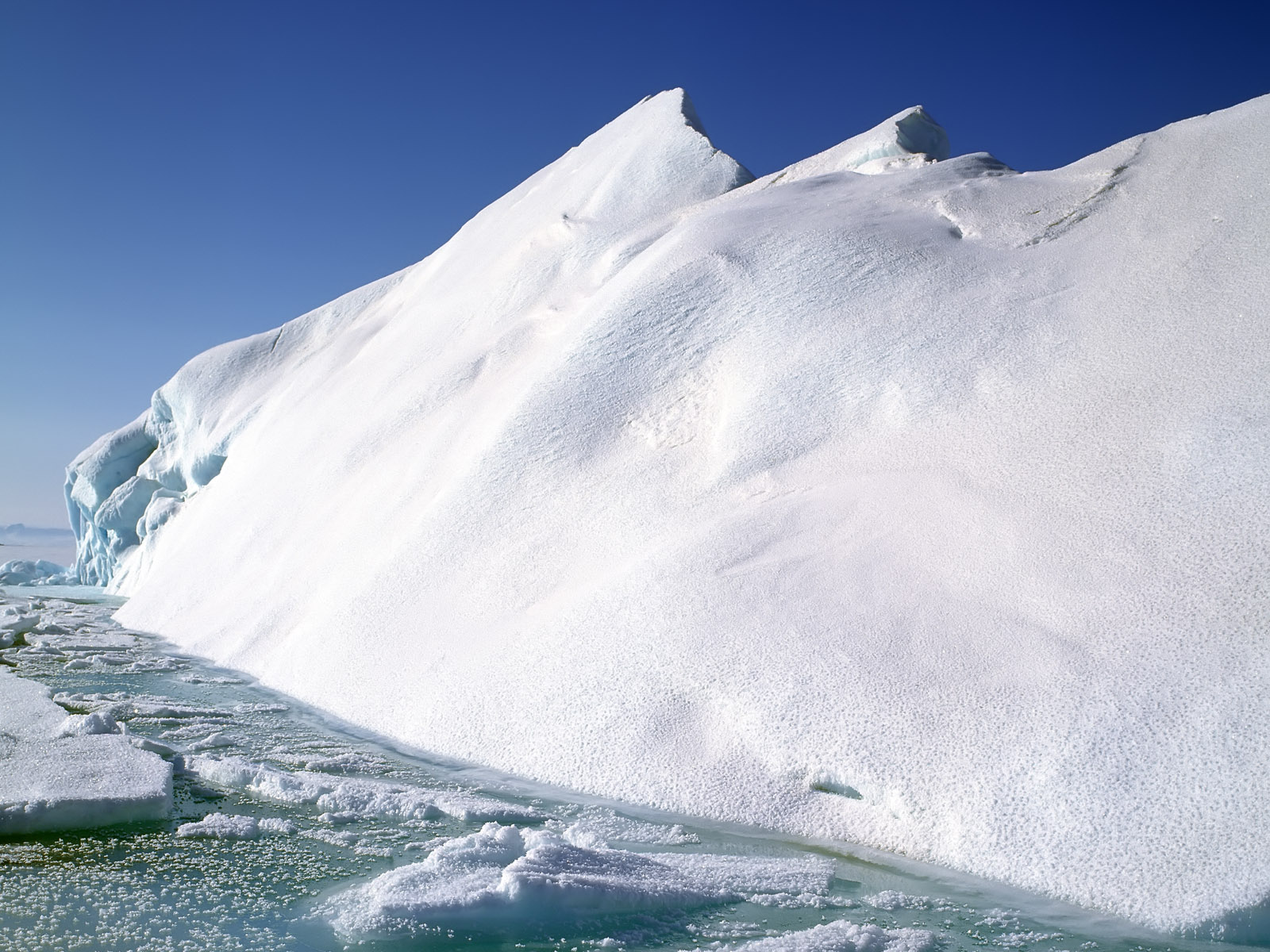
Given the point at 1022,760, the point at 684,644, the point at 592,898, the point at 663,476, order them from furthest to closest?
the point at 663,476 → the point at 684,644 → the point at 1022,760 → the point at 592,898

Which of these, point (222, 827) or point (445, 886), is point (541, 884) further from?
point (222, 827)

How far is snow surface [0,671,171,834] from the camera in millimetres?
3311

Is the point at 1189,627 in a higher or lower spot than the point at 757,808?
higher

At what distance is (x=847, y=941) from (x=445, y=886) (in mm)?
1261

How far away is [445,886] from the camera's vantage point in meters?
2.80

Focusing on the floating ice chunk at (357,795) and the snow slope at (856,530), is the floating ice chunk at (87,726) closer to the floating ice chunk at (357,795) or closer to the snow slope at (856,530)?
the floating ice chunk at (357,795)

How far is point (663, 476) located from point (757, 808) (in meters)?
2.80

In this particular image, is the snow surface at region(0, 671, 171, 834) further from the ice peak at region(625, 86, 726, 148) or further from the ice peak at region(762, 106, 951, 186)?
the ice peak at region(625, 86, 726, 148)

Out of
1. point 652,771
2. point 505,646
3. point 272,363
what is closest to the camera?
point 652,771

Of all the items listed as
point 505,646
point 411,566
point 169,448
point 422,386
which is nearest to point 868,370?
point 505,646

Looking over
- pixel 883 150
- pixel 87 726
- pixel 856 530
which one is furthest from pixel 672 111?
pixel 87 726

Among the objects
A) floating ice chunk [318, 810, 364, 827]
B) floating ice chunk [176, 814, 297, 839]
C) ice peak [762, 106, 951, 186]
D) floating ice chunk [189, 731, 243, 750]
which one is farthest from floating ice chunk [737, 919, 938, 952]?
ice peak [762, 106, 951, 186]

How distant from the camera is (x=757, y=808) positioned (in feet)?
12.1

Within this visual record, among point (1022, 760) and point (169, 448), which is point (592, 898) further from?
point (169, 448)
